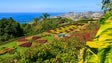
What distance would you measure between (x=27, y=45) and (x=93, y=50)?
2942 cm

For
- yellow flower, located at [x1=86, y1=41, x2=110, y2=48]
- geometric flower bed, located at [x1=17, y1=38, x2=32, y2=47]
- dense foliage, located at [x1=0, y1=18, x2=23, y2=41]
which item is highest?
yellow flower, located at [x1=86, y1=41, x2=110, y2=48]

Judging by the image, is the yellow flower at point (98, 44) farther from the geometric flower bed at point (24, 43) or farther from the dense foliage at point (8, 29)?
the dense foliage at point (8, 29)

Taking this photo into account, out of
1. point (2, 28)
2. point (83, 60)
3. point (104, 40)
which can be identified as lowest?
point (2, 28)

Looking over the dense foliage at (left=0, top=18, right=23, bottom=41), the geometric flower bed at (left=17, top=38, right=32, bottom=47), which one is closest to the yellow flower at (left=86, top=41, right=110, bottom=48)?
the geometric flower bed at (left=17, top=38, right=32, bottom=47)

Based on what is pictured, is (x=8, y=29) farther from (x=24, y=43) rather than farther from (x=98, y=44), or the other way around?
(x=98, y=44)

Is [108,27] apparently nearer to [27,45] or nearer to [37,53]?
[37,53]

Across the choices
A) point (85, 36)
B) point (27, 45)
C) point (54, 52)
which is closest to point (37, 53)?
point (54, 52)

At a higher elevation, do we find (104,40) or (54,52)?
(104,40)

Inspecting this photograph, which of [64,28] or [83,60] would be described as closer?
[83,60]

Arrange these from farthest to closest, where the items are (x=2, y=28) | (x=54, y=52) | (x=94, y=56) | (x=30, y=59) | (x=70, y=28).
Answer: (x=2, y=28)
(x=70, y=28)
(x=54, y=52)
(x=30, y=59)
(x=94, y=56)

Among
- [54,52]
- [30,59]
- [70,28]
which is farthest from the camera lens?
[70,28]

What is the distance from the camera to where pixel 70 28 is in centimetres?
3794

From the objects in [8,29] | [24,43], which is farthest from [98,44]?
[8,29]

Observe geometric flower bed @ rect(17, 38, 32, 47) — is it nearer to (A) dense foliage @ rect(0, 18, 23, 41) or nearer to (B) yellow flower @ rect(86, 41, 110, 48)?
(A) dense foliage @ rect(0, 18, 23, 41)
